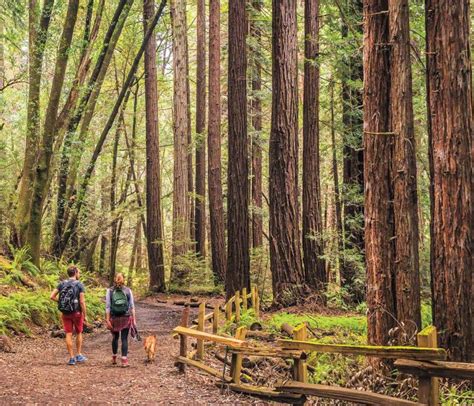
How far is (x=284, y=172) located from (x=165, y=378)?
7.52 m

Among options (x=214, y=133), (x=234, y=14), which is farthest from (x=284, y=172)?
(x=214, y=133)

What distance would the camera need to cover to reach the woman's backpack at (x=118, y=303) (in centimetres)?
989

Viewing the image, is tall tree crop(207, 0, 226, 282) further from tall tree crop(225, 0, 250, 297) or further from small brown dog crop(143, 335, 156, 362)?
small brown dog crop(143, 335, 156, 362)

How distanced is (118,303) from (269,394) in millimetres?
3735

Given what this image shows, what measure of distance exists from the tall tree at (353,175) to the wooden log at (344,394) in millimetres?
8832

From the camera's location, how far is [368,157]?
343 inches

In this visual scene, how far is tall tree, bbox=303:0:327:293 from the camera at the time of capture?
16.2 meters

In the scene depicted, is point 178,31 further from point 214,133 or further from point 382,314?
point 382,314

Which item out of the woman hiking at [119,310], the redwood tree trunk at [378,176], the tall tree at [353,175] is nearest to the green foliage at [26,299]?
the woman hiking at [119,310]

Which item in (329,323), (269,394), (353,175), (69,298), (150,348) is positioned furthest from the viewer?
(353,175)

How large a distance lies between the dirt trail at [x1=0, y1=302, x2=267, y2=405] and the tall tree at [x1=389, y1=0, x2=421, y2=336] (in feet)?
9.10

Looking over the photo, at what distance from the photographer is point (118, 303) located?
989 cm

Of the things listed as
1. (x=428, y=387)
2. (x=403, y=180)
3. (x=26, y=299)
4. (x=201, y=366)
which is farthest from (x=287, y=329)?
(x=26, y=299)

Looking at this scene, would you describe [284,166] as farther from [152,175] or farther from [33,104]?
[152,175]
